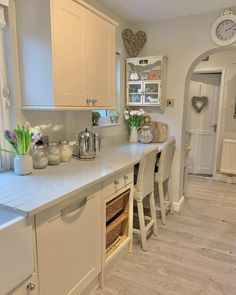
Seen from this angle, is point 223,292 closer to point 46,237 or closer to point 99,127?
point 46,237

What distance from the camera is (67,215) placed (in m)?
1.41

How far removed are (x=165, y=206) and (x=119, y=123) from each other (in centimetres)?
123

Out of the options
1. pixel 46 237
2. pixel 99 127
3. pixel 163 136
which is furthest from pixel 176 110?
pixel 46 237

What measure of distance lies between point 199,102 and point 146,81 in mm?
2156

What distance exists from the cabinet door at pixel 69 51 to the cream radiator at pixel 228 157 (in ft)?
11.0

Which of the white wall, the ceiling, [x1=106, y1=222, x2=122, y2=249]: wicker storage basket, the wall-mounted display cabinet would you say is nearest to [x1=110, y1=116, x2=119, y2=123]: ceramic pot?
the wall-mounted display cabinet

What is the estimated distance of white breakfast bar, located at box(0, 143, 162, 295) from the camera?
1.22m

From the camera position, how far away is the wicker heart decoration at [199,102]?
15.6ft

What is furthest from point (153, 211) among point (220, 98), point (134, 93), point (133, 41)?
point (220, 98)

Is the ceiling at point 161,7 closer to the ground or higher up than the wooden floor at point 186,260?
higher up

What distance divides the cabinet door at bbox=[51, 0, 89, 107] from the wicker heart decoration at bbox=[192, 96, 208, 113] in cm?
340

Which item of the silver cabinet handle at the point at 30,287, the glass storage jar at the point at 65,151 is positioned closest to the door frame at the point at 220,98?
the glass storage jar at the point at 65,151

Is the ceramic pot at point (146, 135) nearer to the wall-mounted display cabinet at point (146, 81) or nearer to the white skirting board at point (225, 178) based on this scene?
the wall-mounted display cabinet at point (146, 81)

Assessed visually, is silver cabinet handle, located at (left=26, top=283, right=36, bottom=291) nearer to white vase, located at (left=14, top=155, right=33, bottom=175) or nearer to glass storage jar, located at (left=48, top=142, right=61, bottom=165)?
white vase, located at (left=14, top=155, right=33, bottom=175)
